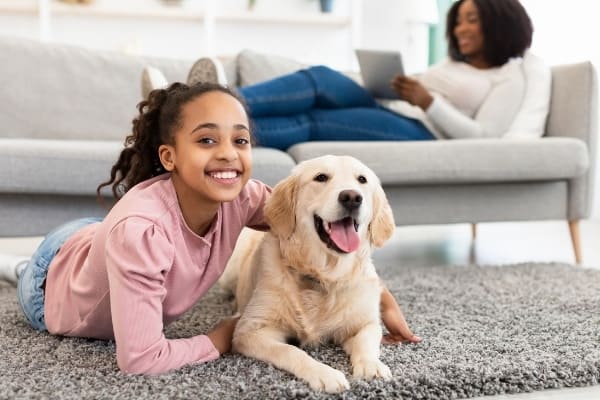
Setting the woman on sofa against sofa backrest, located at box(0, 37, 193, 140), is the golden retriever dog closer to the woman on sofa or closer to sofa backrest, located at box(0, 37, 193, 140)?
the woman on sofa

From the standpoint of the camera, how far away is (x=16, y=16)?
572 cm

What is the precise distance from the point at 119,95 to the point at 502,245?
2.36m

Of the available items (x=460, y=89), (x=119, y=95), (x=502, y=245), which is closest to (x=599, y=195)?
(x=502, y=245)

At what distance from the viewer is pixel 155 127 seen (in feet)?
5.63

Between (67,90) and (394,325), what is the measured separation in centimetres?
239

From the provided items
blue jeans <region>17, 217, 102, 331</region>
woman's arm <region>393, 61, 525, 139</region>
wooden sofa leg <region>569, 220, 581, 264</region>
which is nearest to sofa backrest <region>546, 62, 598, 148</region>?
woman's arm <region>393, 61, 525, 139</region>

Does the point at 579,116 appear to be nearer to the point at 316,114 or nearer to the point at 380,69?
the point at 380,69

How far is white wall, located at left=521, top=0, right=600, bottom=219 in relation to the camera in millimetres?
4688

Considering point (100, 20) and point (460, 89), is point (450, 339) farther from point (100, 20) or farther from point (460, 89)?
point (100, 20)

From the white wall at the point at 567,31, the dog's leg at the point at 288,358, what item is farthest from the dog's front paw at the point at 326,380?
the white wall at the point at 567,31

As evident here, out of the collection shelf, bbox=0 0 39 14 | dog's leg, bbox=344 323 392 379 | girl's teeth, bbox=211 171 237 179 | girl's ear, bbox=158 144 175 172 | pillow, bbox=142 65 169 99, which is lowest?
dog's leg, bbox=344 323 392 379

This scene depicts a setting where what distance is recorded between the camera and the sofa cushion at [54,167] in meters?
2.50

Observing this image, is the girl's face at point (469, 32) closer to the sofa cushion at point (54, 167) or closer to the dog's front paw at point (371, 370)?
the sofa cushion at point (54, 167)

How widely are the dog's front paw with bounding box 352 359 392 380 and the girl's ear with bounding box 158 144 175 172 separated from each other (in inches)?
25.6
